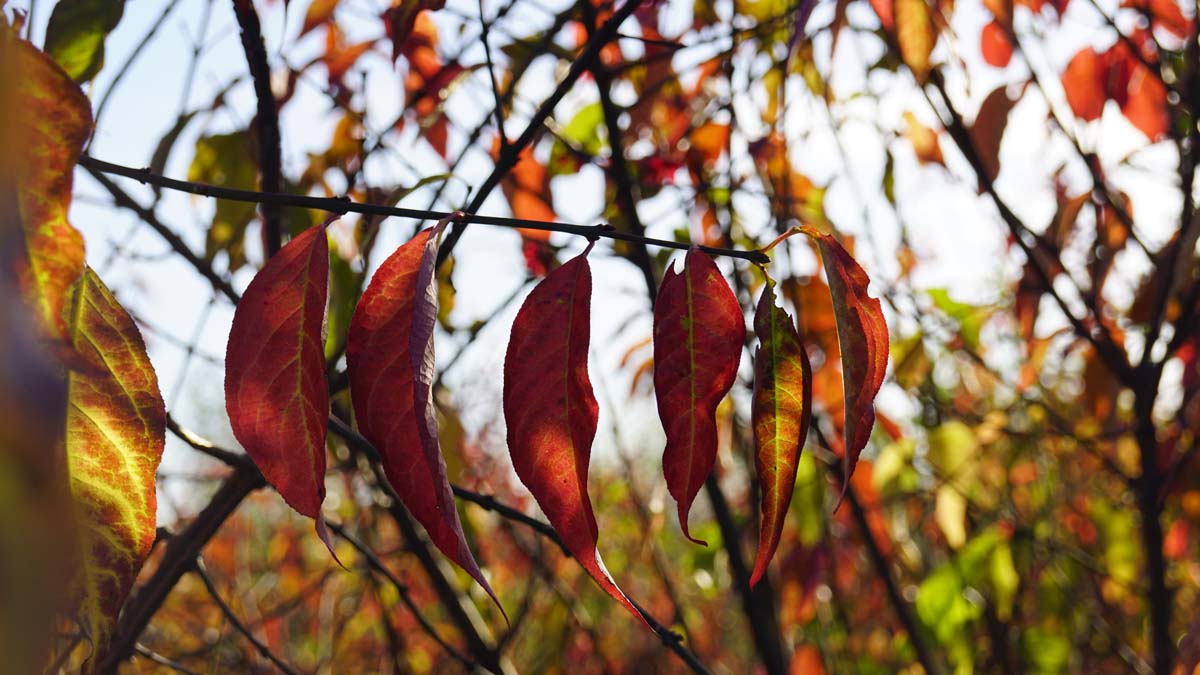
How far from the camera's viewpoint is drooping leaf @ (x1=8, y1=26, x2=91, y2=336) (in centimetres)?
30

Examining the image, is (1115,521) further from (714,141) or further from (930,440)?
(714,141)

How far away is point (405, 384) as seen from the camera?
1.45 ft

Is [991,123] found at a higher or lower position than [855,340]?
higher

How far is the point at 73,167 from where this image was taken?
322mm

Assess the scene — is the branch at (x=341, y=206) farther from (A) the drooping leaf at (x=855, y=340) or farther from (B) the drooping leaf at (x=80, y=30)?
(B) the drooping leaf at (x=80, y=30)

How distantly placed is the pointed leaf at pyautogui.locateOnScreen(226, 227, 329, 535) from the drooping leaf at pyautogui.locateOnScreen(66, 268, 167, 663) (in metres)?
0.04

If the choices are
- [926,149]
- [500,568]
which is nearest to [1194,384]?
[926,149]

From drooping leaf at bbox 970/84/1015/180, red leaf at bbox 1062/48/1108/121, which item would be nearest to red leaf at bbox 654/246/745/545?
drooping leaf at bbox 970/84/1015/180

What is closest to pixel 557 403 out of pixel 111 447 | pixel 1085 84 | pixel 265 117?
pixel 111 447

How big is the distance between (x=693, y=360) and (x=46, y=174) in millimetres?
287

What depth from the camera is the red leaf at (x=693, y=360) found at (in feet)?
1.53

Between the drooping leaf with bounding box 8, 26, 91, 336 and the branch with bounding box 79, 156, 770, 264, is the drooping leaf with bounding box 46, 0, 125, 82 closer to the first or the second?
the branch with bounding box 79, 156, 770, 264

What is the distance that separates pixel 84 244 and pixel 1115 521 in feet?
6.78

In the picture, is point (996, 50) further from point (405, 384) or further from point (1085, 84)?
point (405, 384)
